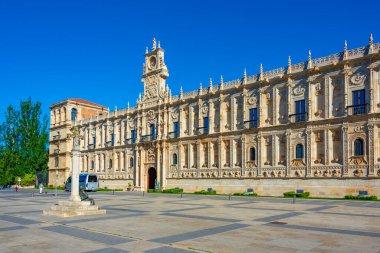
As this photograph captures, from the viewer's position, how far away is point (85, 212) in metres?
21.2

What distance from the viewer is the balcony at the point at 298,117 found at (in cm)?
4006

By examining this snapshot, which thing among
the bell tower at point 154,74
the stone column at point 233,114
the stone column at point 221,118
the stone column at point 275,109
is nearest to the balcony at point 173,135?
the bell tower at point 154,74

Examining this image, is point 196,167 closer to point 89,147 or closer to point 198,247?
point 89,147

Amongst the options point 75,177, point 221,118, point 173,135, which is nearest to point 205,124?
point 221,118

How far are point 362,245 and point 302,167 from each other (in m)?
28.3

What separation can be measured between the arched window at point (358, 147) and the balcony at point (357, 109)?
2.68m

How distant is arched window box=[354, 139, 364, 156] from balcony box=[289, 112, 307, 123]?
6010 mm

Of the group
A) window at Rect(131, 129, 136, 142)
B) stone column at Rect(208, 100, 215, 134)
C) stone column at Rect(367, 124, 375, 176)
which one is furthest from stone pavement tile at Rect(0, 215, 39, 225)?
window at Rect(131, 129, 136, 142)

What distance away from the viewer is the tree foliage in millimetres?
77375

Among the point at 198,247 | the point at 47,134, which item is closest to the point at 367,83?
the point at 198,247

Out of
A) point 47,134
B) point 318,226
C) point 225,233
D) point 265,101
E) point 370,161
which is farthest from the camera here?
point 47,134

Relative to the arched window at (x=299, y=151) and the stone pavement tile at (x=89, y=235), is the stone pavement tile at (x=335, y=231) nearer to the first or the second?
the stone pavement tile at (x=89, y=235)

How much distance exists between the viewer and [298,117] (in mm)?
40562

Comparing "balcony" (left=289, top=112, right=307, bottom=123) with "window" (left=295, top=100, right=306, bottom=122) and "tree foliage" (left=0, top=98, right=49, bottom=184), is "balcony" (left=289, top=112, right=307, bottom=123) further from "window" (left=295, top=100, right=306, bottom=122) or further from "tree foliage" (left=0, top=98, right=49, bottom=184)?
"tree foliage" (left=0, top=98, right=49, bottom=184)
